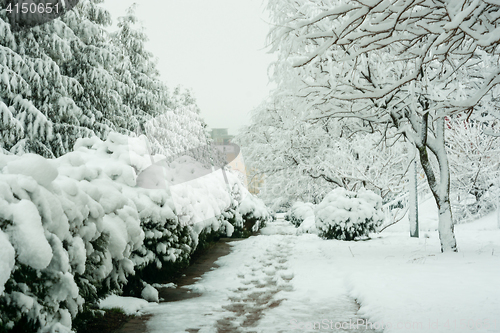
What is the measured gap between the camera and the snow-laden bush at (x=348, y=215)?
982cm

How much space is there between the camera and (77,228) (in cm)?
265

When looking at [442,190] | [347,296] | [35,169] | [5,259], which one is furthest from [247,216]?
[5,259]

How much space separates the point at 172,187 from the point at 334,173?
10.8m

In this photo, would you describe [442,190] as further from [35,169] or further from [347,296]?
[35,169]

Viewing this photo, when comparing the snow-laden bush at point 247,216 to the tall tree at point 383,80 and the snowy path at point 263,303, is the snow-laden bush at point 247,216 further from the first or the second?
the tall tree at point 383,80

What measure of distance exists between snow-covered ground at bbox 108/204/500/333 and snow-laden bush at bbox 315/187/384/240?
9.15 feet

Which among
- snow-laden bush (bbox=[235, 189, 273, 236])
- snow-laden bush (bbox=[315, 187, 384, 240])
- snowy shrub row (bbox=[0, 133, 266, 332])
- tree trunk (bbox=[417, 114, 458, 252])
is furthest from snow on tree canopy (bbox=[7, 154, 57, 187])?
snow-laden bush (bbox=[235, 189, 273, 236])

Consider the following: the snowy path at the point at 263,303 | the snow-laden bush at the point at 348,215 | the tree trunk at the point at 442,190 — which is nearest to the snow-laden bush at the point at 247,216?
the snow-laden bush at the point at 348,215

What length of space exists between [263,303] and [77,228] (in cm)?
227

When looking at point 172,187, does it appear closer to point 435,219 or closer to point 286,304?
point 286,304

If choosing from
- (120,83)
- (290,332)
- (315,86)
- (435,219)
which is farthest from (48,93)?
(435,219)

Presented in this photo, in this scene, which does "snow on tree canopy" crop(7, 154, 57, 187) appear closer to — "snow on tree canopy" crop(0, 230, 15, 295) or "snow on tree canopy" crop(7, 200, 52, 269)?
"snow on tree canopy" crop(7, 200, 52, 269)

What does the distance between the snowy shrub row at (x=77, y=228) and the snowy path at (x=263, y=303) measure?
24.5 inches

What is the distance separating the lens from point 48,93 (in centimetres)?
1198
